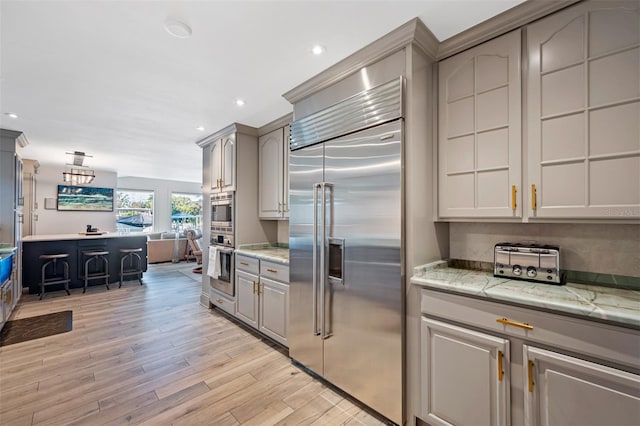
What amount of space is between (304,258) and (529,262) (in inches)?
62.7

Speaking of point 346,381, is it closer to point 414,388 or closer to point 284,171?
point 414,388

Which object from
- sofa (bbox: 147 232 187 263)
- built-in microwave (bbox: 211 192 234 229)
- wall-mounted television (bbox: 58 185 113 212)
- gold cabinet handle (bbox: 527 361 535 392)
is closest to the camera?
gold cabinet handle (bbox: 527 361 535 392)

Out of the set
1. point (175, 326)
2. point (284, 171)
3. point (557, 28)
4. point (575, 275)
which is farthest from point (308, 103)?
point (175, 326)

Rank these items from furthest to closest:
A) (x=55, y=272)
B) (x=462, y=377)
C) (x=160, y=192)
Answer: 1. (x=160, y=192)
2. (x=55, y=272)
3. (x=462, y=377)

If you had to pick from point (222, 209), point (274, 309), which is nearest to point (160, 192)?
point (222, 209)

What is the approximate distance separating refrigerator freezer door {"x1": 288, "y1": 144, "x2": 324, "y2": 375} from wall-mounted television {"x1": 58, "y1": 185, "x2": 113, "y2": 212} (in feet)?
23.7

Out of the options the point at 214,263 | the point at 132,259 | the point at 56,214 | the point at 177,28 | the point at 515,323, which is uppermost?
the point at 177,28

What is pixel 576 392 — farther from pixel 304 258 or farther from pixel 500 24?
pixel 500 24

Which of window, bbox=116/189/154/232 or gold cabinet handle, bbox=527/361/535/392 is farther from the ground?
window, bbox=116/189/154/232

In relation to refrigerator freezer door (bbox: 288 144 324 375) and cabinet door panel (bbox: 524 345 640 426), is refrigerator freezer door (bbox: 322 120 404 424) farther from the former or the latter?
cabinet door panel (bbox: 524 345 640 426)

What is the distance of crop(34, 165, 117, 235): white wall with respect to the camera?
656cm

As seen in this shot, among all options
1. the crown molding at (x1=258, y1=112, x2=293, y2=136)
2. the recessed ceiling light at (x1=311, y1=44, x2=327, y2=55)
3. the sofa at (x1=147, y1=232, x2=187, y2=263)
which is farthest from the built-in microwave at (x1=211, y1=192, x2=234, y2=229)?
the sofa at (x1=147, y1=232, x2=187, y2=263)

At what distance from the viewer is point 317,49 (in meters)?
2.03

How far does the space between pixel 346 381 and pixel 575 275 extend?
1671 mm
